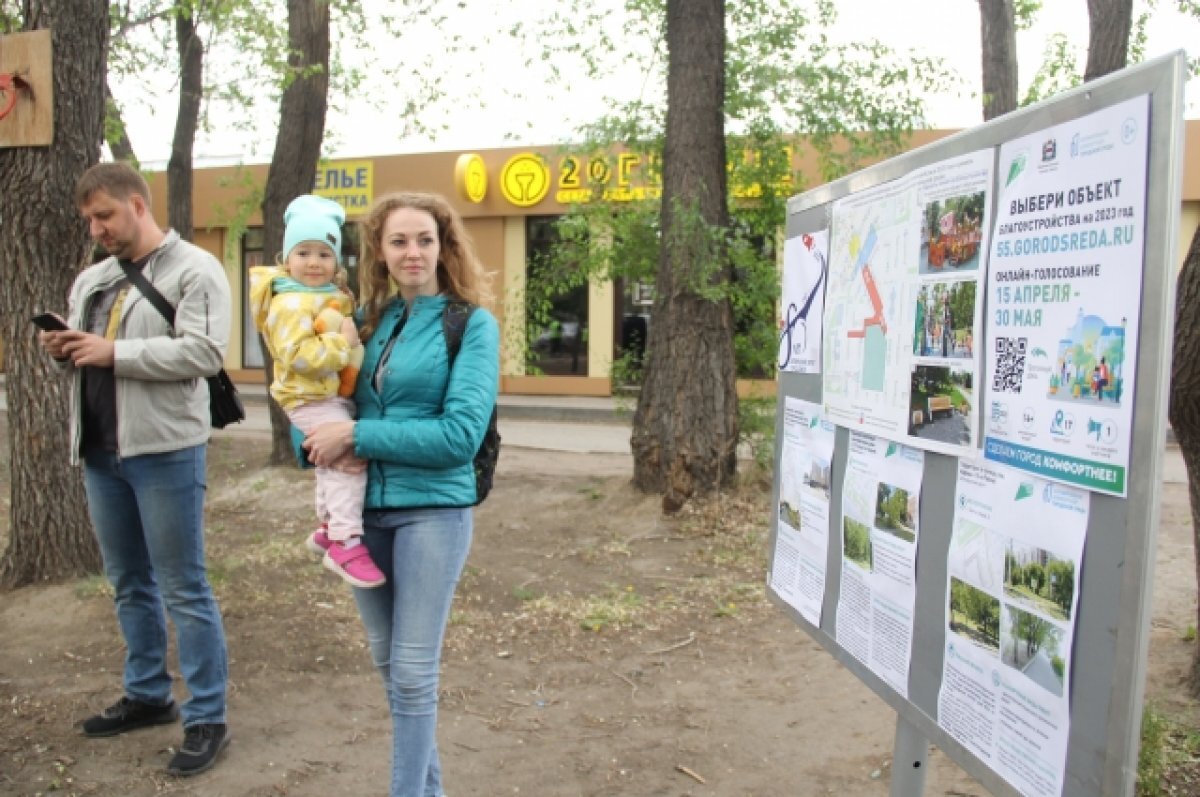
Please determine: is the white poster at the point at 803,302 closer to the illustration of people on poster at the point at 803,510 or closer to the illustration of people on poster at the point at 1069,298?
Result: the illustration of people on poster at the point at 803,510

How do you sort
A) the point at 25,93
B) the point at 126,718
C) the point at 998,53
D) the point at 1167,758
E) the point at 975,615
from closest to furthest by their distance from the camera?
1. the point at 975,615
2. the point at 1167,758
3. the point at 126,718
4. the point at 25,93
5. the point at 998,53

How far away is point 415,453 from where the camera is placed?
2.65 metres

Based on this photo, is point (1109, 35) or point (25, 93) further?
point (1109, 35)

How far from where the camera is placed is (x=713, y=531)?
688cm

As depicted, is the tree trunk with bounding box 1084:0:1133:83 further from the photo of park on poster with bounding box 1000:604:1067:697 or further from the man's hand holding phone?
the man's hand holding phone

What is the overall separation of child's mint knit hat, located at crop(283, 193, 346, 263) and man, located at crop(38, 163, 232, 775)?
2.12 feet

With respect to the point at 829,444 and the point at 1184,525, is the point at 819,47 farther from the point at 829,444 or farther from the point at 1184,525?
the point at 829,444

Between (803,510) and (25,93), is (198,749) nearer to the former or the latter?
(803,510)

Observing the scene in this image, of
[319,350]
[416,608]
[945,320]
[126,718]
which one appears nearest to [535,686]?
[126,718]

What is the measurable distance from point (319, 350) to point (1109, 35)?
555 centimetres

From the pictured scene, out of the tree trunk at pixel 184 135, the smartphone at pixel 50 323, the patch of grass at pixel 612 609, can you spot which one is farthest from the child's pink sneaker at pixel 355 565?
the tree trunk at pixel 184 135

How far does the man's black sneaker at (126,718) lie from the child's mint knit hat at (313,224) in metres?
1.78

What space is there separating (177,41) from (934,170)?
37.9ft

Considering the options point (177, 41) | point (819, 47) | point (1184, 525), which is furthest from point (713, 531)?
point (177, 41)
